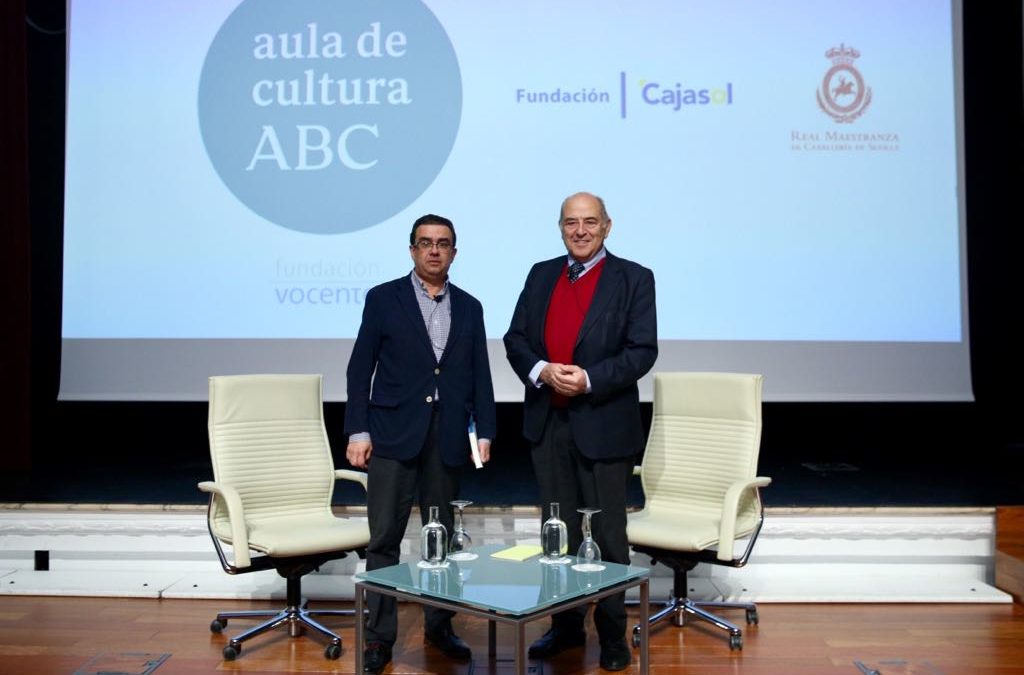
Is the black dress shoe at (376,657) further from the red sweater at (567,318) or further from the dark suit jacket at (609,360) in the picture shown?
the red sweater at (567,318)

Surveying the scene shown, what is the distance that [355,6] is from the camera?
4.60m

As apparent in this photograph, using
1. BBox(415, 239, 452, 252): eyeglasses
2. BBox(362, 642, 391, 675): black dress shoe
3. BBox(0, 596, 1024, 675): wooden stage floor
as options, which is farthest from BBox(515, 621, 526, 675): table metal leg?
BBox(415, 239, 452, 252): eyeglasses

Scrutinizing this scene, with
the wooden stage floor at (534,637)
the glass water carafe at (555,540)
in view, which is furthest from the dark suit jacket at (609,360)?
the wooden stage floor at (534,637)

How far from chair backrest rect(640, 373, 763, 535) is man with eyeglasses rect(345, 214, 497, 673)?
908mm

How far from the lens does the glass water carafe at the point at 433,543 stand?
8.48 ft

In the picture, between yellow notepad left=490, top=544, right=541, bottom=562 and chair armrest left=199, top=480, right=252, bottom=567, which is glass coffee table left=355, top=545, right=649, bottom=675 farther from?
chair armrest left=199, top=480, right=252, bottom=567

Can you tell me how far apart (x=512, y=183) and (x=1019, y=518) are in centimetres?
282

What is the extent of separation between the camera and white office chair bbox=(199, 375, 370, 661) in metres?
3.11

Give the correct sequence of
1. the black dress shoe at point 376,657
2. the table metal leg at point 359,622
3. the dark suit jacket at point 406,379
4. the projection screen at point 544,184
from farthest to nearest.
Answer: the projection screen at point 544,184, the dark suit jacket at point 406,379, the black dress shoe at point 376,657, the table metal leg at point 359,622

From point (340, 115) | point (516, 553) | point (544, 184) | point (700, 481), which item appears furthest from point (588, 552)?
point (340, 115)

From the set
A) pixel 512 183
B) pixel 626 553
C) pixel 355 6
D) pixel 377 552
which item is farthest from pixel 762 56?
pixel 377 552

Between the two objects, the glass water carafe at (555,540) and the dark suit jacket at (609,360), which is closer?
the glass water carafe at (555,540)

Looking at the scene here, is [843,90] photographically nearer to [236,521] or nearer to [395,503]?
[395,503]

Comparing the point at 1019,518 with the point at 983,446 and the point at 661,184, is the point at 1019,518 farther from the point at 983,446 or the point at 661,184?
the point at 661,184
